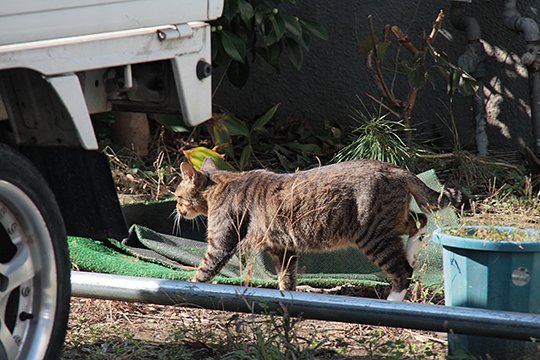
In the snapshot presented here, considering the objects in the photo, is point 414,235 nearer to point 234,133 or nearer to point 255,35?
point 234,133

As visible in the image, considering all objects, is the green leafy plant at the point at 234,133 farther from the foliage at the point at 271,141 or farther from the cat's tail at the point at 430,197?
the cat's tail at the point at 430,197

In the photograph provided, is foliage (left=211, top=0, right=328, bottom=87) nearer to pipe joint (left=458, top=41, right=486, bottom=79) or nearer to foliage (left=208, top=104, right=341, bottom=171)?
foliage (left=208, top=104, right=341, bottom=171)

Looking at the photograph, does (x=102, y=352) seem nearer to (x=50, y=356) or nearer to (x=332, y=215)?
(x=50, y=356)

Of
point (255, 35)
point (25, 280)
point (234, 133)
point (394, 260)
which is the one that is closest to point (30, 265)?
point (25, 280)

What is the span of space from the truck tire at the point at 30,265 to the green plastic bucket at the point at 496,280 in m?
1.64

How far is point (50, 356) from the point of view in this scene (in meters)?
3.45

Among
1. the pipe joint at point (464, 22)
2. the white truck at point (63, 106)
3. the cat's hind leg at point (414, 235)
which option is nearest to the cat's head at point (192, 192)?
the cat's hind leg at point (414, 235)

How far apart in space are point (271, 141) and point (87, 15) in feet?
16.6

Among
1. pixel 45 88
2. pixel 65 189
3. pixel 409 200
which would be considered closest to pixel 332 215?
pixel 409 200

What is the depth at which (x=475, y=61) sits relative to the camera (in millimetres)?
7855

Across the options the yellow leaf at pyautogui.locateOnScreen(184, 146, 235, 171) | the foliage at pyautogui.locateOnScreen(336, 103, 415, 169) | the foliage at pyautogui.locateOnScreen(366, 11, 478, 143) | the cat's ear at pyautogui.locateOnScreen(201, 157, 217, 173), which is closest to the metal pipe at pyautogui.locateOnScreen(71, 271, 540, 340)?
the cat's ear at pyautogui.locateOnScreen(201, 157, 217, 173)

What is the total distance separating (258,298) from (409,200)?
139 cm

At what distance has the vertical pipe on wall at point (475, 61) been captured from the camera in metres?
7.85

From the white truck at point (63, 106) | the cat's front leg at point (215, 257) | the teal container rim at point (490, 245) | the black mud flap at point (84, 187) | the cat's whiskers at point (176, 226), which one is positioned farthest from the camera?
the cat's whiskers at point (176, 226)
